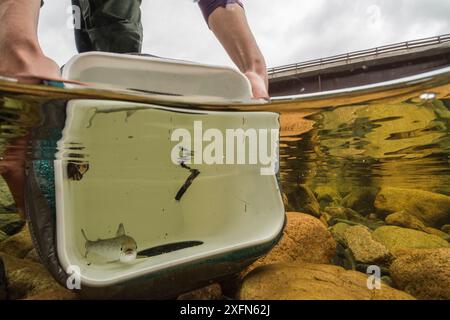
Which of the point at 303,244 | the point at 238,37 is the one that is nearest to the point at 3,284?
the point at 303,244

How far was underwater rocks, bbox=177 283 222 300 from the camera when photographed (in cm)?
228

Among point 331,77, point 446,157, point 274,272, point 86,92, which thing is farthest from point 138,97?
point 446,157

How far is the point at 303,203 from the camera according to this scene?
821cm

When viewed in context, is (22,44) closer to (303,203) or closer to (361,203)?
(303,203)

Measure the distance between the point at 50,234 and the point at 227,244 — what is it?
43.5 inches

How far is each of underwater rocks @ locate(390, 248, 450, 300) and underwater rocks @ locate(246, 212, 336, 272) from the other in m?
0.64

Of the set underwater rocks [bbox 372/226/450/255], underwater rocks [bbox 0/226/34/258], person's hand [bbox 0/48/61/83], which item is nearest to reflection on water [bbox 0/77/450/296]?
underwater rocks [bbox 372/226/450/255]

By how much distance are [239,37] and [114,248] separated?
2519mm

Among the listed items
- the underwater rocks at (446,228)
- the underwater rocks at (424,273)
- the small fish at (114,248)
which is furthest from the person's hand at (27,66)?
the underwater rocks at (446,228)

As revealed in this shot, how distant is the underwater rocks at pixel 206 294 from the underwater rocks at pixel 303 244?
548 millimetres

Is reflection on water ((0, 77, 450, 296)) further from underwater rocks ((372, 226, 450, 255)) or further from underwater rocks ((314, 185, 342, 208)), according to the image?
underwater rocks ((372, 226, 450, 255))

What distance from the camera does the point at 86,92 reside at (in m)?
2.10

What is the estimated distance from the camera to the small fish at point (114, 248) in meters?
1.85
